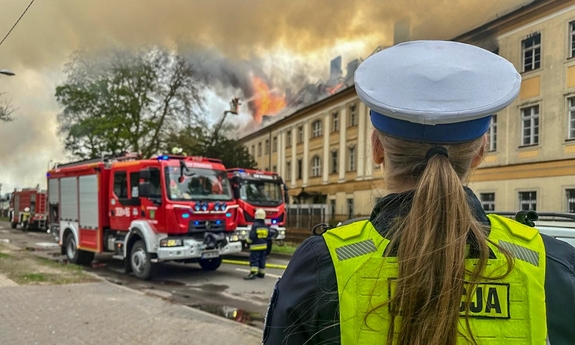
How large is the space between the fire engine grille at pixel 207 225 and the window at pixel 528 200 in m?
7.48

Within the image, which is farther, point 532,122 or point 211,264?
point 211,264

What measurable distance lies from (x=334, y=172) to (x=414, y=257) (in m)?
28.4

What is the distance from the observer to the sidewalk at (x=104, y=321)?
492 centimetres

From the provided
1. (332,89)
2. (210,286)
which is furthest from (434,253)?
(332,89)

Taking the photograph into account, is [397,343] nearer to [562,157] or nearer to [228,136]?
[562,157]

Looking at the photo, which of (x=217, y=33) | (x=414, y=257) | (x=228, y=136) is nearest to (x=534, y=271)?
(x=414, y=257)

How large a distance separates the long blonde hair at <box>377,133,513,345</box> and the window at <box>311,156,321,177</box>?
29947mm

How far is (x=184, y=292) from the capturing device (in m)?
8.44

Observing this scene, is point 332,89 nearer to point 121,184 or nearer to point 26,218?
point 121,184

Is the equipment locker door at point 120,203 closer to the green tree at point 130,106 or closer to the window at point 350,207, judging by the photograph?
the green tree at point 130,106

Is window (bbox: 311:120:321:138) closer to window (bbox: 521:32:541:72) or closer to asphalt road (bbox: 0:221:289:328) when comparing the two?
asphalt road (bbox: 0:221:289:328)

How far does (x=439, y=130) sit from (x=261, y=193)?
41.7 ft

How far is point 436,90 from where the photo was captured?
1.01 meters

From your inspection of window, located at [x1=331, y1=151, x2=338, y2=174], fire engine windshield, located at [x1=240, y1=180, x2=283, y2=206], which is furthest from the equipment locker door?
window, located at [x1=331, y1=151, x2=338, y2=174]
